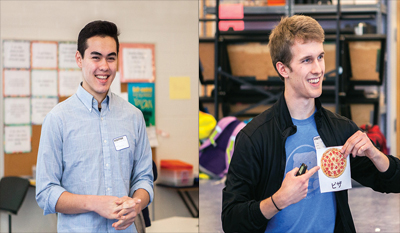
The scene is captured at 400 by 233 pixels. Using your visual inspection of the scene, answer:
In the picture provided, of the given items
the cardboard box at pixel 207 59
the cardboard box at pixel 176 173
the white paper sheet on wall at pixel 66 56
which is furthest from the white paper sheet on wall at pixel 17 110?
the cardboard box at pixel 207 59

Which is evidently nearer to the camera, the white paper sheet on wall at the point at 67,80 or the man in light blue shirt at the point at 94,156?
the man in light blue shirt at the point at 94,156

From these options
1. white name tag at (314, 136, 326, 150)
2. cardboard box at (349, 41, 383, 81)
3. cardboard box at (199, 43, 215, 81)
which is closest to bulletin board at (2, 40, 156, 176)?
cardboard box at (199, 43, 215, 81)

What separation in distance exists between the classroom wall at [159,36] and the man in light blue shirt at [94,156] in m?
2.14

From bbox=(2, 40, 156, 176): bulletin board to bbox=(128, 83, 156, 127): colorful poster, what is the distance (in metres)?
0.48

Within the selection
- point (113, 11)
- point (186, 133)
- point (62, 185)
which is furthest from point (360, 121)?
point (62, 185)

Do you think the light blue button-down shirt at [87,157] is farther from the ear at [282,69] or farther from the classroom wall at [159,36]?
the classroom wall at [159,36]

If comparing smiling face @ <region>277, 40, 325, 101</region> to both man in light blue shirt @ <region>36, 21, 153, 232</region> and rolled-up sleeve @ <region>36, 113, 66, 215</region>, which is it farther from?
rolled-up sleeve @ <region>36, 113, 66, 215</region>

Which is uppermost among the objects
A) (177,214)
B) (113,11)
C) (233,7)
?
(233,7)

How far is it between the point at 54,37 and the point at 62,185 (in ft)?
7.79

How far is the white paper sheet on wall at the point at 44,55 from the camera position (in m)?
3.65

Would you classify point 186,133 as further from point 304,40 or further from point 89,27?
point 304,40

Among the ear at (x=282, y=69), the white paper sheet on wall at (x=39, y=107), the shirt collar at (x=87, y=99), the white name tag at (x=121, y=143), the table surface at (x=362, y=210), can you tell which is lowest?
the table surface at (x=362, y=210)

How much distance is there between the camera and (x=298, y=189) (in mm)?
1237

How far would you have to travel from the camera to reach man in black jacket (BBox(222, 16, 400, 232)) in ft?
4.59
